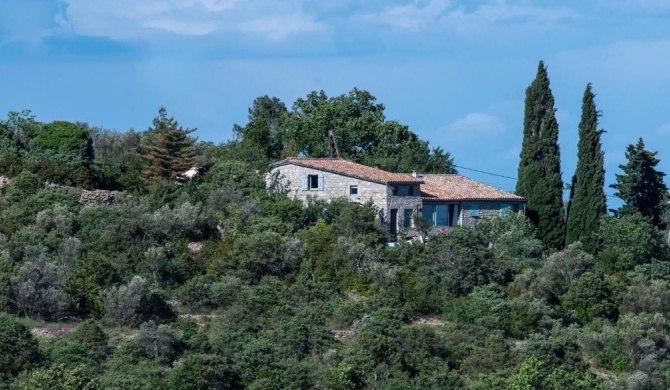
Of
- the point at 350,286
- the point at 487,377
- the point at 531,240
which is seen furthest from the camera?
the point at 531,240

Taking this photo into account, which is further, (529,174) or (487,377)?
(529,174)

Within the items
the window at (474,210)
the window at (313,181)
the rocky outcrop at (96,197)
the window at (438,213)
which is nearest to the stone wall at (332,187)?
the window at (313,181)

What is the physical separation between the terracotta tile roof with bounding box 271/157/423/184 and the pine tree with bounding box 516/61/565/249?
15.0 ft

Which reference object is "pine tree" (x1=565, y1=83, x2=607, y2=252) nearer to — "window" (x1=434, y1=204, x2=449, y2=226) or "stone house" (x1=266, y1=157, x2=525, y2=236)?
"stone house" (x1=266, y1=157, x2=525, y2=236)

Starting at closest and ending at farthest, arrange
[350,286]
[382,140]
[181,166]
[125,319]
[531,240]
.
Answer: [125,319]
[350,286]
[531,240]
[181,166]
[382,140]

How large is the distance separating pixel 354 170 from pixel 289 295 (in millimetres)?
10284

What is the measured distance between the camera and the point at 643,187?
191 feet

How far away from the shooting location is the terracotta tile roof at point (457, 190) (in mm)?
55875

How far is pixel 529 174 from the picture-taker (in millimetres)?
57875

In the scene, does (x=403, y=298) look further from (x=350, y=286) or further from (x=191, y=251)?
(x=191, y=251)

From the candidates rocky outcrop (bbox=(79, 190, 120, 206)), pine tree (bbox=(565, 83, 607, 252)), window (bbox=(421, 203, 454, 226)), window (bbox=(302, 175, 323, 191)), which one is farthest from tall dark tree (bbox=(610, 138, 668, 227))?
rocky outcrop (bbox=(79, 190, 120, 206))

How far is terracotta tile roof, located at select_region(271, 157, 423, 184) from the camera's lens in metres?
54.2

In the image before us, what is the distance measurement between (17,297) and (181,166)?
13837 mm

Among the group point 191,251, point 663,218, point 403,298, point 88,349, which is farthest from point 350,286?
point 663,218
